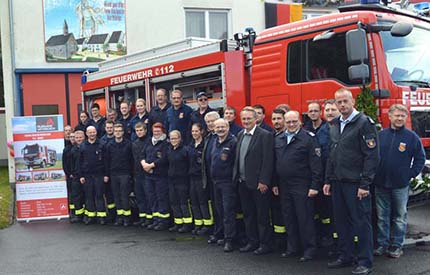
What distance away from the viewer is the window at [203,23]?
16859 millimetres

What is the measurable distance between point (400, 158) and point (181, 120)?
3671 mm

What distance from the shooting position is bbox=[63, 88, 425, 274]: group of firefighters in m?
5.58

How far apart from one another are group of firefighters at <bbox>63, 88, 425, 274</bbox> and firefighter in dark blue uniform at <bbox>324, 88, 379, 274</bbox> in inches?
0.4

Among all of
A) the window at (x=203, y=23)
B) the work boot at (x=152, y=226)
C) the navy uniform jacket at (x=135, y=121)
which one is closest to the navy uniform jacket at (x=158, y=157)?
the navy uniform jacket at (x=135, y=121)

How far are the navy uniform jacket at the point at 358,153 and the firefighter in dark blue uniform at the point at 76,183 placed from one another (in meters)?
5.66

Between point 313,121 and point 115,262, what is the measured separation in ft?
10.0

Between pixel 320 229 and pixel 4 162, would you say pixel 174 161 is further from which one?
→ pixel 4 162

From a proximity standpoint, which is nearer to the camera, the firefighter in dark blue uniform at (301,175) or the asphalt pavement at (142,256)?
the asphalt pavement at (142,256)

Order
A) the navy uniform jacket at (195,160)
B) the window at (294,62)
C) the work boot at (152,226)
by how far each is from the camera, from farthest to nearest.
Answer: the work boot at (152,226) → the navy uniform jacket at (195,160) → the window at (294,62)

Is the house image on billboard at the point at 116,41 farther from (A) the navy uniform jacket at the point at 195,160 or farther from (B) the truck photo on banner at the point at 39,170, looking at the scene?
(A) the navy uniform jacket at the point at 195,160

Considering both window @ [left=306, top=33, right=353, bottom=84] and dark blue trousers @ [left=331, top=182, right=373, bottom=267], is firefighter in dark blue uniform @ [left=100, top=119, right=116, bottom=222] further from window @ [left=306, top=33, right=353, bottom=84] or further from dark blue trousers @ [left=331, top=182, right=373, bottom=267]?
dark blue trousers @ [left=331, top=182, right=373, bottom=267]

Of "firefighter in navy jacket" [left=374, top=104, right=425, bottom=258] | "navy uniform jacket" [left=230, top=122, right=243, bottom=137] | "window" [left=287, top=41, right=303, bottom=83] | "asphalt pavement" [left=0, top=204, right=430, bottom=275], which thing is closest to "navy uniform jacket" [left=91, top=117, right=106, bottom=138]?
"asphalt pavement" [left=0, top=204, right=430, bottom=275]

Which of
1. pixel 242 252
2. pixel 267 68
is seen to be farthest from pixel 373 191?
pixel 267 68

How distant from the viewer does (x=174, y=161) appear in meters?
8.04
